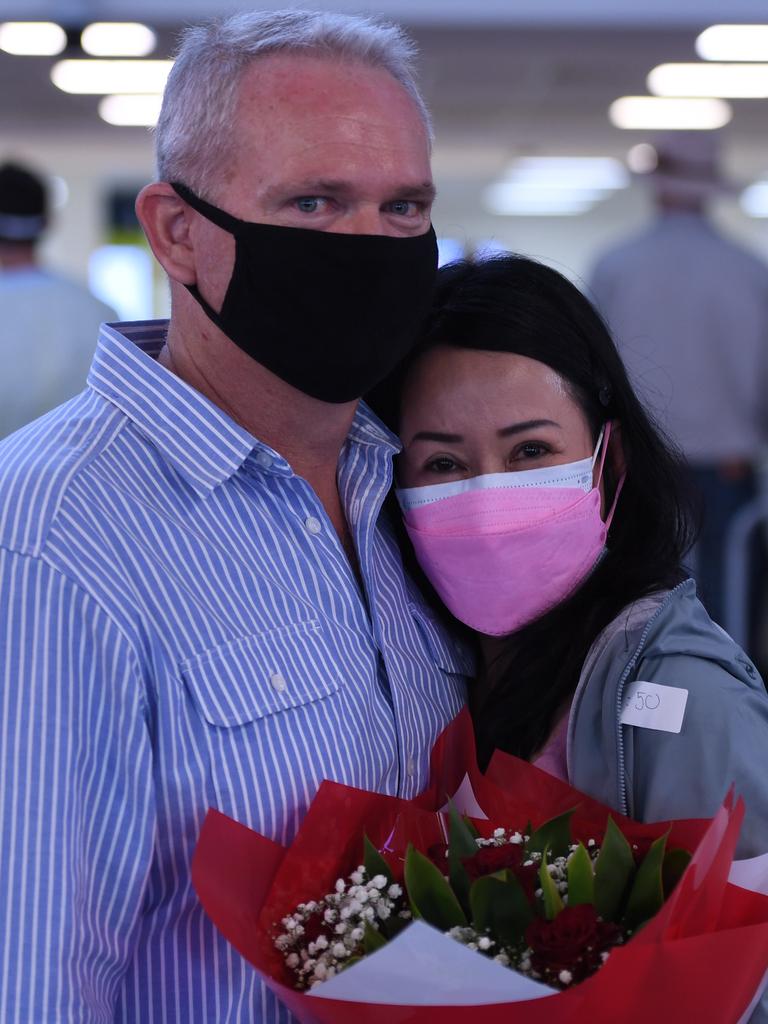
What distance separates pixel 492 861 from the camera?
1104mm

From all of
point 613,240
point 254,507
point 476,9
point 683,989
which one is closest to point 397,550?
point 254,507

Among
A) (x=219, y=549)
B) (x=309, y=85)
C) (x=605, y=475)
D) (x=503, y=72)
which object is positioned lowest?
(x=219, y=549)

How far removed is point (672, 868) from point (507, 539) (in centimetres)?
53

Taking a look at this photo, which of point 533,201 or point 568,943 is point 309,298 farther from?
point 533,201

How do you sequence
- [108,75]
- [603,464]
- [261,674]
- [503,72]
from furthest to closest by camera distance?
[503,72]
[108,75]
[603,464]
[261,674]

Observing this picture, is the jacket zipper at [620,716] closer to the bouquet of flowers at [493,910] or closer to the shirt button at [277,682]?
the bouquet of flowers at [493,910]

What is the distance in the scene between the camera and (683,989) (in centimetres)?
103

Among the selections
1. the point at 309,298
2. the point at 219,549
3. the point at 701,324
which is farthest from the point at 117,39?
the point at 219,549

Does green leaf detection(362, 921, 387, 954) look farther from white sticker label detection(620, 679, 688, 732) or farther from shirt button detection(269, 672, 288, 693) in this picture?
white sticker label detection(620, 679, 688, 732)

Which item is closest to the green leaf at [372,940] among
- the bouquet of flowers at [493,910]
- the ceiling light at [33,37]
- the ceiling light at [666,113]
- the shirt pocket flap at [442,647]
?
the bouquet of flowers at [493,910]

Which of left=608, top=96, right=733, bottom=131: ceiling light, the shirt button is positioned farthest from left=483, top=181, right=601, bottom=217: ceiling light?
the shirt button

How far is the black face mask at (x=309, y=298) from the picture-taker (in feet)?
4.58

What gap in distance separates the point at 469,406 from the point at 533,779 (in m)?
0.50

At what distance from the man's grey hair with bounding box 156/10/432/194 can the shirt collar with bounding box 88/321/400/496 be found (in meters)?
0.22
